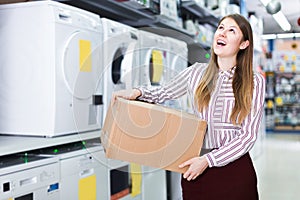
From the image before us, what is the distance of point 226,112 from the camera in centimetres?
168

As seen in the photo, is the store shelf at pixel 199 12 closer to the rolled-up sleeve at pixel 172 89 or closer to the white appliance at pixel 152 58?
the white appliance at pixel 152 58

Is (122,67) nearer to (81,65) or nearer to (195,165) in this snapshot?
(81,65)

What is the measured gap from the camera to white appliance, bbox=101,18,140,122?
2582mm

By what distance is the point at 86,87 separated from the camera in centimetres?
241

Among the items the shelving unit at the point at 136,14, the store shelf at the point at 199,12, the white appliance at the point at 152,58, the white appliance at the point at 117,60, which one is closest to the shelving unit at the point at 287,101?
the store shelf at the point at 199,12

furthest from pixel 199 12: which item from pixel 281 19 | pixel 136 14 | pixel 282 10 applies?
A: pixel 281 19

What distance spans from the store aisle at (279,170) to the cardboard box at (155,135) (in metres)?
3.20

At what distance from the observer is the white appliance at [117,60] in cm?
258

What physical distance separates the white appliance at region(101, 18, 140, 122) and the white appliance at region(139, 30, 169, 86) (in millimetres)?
55

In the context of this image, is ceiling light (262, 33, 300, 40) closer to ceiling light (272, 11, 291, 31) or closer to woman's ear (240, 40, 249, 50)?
ceiling light (272, 11, 291, 31)

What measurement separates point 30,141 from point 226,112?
981 millimetres

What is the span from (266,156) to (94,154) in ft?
18.8

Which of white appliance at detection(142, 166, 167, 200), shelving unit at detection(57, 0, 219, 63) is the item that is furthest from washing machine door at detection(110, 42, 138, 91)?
white appliance at detection(142, 166, 167, 200)

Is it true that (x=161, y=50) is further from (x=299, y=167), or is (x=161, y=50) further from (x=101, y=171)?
(x=299, y=167)
